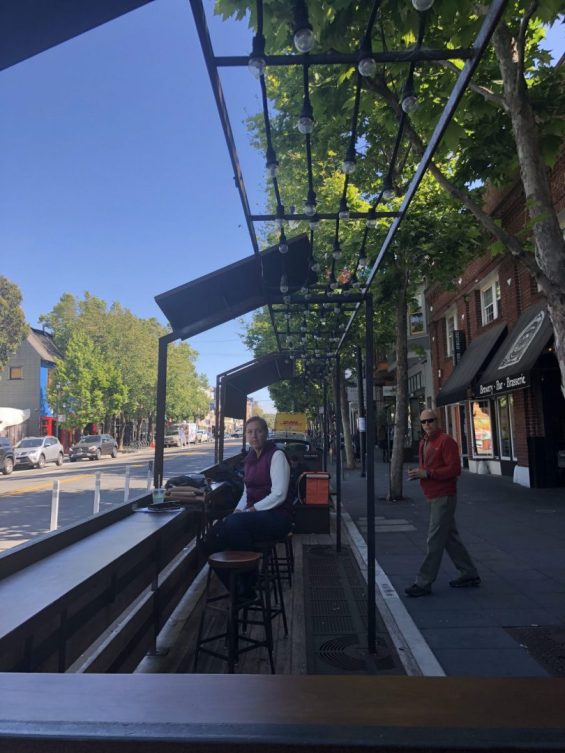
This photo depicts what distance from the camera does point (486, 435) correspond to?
1881cm

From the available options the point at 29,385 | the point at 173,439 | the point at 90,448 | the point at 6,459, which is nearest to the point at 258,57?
the point at 6,459

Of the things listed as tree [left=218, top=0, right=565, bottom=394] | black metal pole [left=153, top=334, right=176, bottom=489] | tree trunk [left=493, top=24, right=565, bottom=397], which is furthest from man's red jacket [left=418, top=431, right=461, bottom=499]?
black metal pole [left=153, top=334, right=176, bottom=489]

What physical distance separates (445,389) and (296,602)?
15.1m

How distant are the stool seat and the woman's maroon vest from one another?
0.68 m

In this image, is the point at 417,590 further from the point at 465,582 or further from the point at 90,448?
the point at 90,448

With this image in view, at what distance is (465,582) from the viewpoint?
601 cm

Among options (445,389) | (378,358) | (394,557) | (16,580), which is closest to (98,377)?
(378,358)

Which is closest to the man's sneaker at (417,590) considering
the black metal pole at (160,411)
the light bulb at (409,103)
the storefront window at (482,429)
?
the black metal pole at (160,411)

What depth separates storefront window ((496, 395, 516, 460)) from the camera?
647 inches

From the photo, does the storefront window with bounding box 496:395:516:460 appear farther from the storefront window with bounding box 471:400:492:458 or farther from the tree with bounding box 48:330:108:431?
the tree with bounding box 48:330:108:431

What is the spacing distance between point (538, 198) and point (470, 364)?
526 inches

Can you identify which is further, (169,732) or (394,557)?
(394,557)

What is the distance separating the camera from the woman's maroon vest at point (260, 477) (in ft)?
15.9

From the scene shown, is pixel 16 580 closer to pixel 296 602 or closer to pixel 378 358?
pixel 296 602
